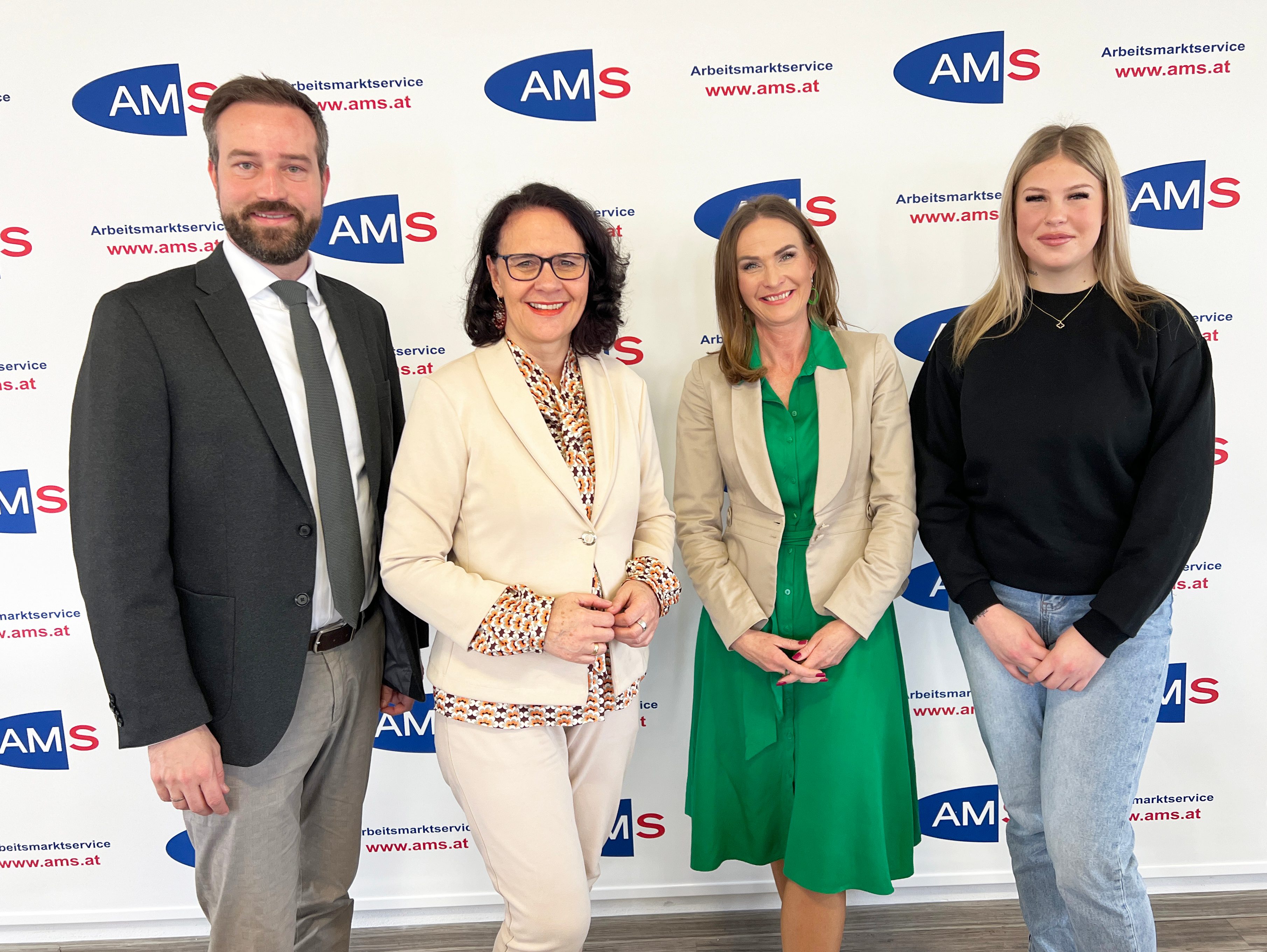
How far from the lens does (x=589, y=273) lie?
1.68 metres

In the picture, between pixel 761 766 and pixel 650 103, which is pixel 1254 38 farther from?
pixel 761 766

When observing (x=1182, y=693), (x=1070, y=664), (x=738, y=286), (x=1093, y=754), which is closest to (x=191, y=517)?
(x=738, y=286)

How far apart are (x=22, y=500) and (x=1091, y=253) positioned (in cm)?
295

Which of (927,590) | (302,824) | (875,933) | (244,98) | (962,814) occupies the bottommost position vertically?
(875,933)

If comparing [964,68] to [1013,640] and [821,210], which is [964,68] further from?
[1013,640]

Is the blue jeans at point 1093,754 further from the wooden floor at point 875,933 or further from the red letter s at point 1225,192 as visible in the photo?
the red letter s at point 1225,192

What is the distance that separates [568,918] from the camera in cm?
159

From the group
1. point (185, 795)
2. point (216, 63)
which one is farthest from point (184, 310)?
point (216, 63)

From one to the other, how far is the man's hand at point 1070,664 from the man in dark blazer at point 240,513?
1.43 meters

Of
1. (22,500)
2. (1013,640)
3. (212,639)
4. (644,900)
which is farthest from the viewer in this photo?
(644,900)

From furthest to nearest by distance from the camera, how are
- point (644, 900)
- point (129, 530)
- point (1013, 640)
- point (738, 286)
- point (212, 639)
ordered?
point (644, 900), point (738, 286), point (1013, 640), point (212, 639), point (129, 530)

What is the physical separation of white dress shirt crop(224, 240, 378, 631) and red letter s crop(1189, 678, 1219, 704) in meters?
2.51

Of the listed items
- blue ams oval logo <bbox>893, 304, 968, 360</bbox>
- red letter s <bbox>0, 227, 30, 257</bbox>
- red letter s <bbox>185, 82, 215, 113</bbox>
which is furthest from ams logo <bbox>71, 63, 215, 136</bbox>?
blue ams oval logo <bbox>893, 304, 968, 360</bbox>

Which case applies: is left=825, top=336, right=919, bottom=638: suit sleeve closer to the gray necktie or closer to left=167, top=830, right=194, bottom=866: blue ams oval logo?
the gray necktie
